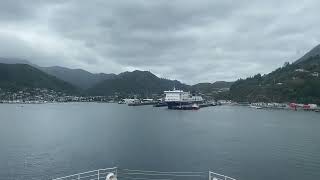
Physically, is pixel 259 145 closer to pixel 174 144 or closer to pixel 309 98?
pixel 174 144

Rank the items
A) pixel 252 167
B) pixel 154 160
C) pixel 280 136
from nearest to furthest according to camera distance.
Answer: pixel 252 167, pixel 154 160, pixel 280 136

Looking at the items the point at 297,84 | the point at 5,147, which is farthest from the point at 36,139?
the point at 297,84

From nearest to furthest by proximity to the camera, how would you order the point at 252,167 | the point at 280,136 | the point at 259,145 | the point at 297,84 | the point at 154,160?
the point at 252,167, the point at 154,160, the point at 259,145, the point at 280,136, the point at 297,84

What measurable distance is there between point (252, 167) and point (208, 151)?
973cm

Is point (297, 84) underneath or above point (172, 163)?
above

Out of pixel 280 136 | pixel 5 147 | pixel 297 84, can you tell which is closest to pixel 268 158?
pixel 280 136

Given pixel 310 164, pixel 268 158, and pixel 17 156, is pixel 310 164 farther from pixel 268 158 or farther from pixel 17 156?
pixel 17 156

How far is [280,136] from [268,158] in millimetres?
21825

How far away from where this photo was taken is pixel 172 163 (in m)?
→ 37.2

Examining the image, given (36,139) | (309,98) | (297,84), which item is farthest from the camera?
(297,84)

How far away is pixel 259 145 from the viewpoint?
50594 mm

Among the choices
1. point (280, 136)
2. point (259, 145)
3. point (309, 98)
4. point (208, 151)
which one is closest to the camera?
point (208, 151)

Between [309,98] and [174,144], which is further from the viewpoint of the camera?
[309,98]

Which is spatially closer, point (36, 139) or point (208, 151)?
point (208, 151)
